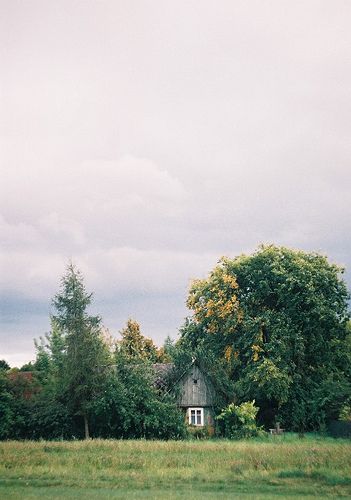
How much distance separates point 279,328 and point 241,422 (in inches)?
386

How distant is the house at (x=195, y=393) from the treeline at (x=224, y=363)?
659 millimetres

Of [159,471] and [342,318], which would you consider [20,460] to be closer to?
[159,471]

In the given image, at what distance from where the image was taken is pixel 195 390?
4691 cm

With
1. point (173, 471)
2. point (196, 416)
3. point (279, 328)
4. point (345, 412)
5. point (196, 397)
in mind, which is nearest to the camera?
point (173, 471)

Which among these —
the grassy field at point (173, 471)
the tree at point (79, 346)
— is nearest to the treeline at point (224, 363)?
the tree at point (79, 346)

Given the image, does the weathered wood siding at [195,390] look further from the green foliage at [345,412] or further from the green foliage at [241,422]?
the green foliage at [345,412]

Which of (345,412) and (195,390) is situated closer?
(345,412)

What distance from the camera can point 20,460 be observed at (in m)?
21.8

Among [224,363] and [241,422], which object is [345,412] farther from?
[224,363]

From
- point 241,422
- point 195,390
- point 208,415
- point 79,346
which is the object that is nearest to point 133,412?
point 79,346

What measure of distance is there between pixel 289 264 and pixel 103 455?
96.7 feet

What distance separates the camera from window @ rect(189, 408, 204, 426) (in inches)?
1802

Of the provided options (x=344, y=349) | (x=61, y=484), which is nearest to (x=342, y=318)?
(x=344, y=349)

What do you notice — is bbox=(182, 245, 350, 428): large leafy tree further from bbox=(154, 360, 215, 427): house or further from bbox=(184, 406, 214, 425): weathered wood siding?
bbox=(184, 406, 214, 425): weathered wood siding
